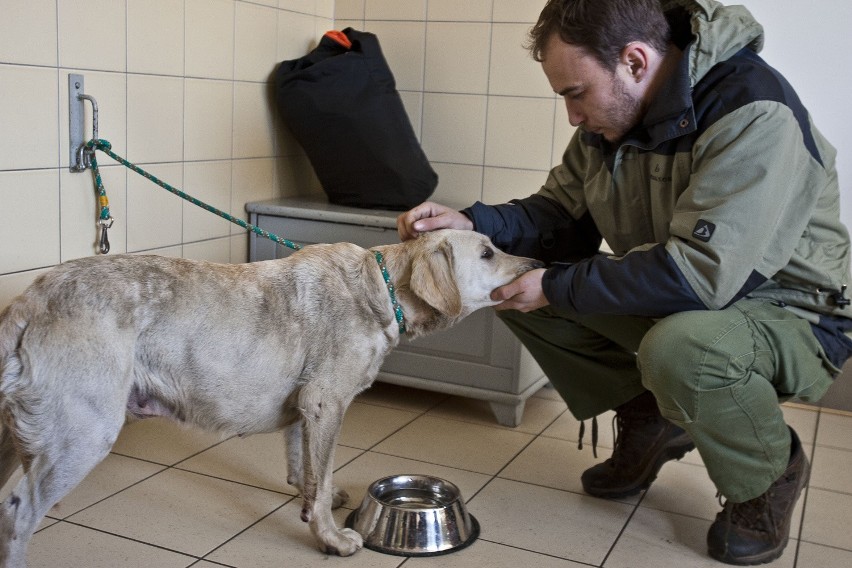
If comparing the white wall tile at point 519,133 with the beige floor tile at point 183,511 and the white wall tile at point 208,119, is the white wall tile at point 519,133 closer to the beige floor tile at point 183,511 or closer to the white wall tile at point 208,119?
the white wall tile at point 208,119

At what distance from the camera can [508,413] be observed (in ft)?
10.4

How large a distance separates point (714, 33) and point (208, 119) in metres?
1.76

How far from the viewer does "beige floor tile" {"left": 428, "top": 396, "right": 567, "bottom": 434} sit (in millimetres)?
3203

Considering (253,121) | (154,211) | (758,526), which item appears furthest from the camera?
(253,121)

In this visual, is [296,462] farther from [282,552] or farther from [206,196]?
[206,196]

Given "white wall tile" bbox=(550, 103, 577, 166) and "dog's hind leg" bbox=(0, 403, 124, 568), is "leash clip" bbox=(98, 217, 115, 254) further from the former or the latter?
"white wall tile" bbox=(550, 103, 577, 166)

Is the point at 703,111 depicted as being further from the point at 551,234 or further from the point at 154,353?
the point at 154,353

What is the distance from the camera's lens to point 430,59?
12.1 ft

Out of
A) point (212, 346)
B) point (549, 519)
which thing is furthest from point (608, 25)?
point (549, 519)

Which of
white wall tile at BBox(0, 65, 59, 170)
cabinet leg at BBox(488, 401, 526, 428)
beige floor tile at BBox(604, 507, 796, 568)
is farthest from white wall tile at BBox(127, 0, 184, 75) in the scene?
beige floor tile at BBox(604, 507, 796, 568)

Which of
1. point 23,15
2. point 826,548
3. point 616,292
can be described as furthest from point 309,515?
point 23,15

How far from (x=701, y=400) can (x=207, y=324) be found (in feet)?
3.63

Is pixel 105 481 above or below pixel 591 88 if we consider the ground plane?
below

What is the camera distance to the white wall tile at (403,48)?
370 cm
